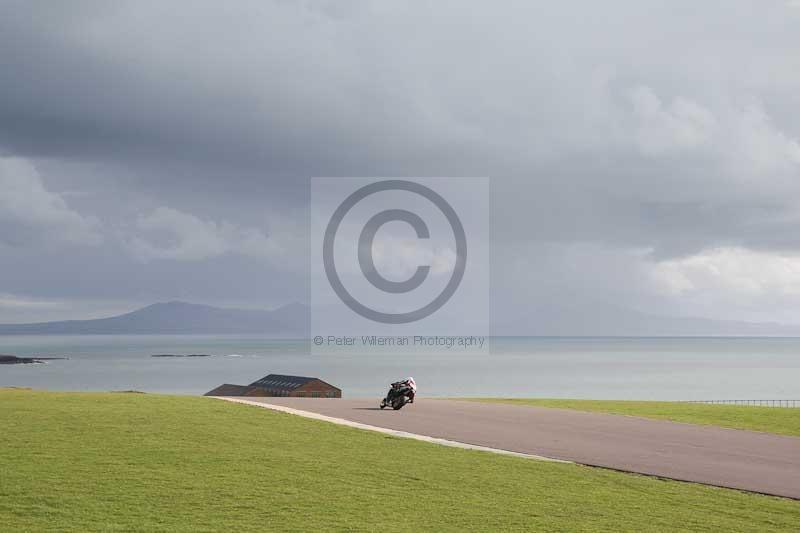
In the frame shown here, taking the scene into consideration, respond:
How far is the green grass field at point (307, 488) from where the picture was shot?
11.0 meters

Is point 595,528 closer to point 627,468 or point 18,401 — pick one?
point 627,468

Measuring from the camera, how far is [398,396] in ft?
94.1

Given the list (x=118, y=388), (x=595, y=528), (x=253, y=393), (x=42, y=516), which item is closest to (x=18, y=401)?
(x=42, y=516)

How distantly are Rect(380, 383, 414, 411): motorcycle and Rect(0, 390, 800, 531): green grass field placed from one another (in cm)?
891

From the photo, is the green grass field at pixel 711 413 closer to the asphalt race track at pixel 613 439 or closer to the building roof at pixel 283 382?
the asphalt race track at pixel 613 439

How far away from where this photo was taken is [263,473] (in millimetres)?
14203

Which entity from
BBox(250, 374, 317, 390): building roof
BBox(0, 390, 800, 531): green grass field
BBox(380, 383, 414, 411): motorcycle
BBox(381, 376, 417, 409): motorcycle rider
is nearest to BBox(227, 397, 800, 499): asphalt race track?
BBox(380, 383, 414, 411): motorcycle

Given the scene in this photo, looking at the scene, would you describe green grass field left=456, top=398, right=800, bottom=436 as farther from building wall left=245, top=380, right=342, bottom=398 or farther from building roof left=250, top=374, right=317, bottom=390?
building roof left=250, top=374, right=317, bottom=390

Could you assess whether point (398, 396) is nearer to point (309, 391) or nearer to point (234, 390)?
point (309, 391)

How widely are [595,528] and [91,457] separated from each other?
9.74 m

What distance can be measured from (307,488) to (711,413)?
23552 mm

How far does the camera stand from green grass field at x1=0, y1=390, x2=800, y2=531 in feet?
36.1

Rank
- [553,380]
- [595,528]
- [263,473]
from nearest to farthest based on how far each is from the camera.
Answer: [595,528], [263,473], [553,380]

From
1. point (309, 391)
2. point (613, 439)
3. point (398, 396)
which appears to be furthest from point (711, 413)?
point (309, 391)
